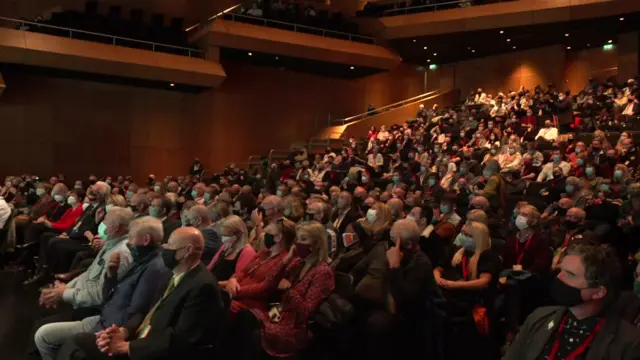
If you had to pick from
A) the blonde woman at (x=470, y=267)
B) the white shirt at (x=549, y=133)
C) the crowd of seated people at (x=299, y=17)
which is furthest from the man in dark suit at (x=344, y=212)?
the crowd of seated people at (x=299, y=17)

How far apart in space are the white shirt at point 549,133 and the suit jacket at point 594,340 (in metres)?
10.5

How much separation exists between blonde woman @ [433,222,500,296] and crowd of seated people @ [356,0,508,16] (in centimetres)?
1429

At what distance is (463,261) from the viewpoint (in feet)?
14.8

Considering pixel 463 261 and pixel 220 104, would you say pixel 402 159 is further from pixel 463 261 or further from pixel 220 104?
Answer: pixel 463 261

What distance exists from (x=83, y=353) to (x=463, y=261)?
2585mm

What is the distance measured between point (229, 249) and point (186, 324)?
140 cm

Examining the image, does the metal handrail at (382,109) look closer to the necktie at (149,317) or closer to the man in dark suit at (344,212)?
the man in dark suit at (344,212)

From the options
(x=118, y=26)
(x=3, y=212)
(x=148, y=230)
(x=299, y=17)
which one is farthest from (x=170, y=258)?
(x=299, y=17)

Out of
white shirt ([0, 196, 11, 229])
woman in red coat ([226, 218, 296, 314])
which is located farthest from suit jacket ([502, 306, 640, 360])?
white shirt ([0, 196, 11, 229])

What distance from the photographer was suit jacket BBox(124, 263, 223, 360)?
302 cm

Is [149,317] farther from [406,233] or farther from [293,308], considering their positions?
[406,233]

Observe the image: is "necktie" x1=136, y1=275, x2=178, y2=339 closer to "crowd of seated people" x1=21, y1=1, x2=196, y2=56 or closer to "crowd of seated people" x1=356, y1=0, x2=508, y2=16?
"crowd of seated people" x1=21, y1=1, x2=196, y2=56

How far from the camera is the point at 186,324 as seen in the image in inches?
121

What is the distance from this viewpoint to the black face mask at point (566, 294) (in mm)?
2195
